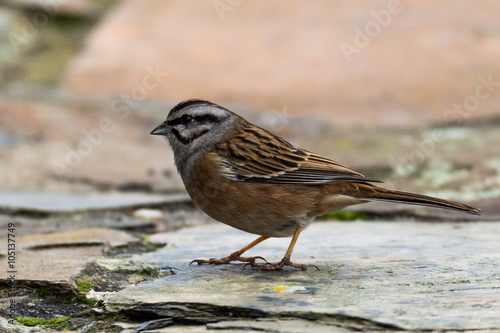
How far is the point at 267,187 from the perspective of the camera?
4.23 meters

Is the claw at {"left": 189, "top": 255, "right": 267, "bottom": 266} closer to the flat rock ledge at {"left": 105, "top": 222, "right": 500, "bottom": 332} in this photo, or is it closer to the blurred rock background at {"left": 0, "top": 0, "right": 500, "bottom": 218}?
the flat rock ledge at {"left": 105, "top": 222, "right": 500, "bottom": 332}

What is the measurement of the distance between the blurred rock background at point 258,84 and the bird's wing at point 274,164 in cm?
122

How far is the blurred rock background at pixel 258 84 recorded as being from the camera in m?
5.87

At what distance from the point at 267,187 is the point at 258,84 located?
3.33 m

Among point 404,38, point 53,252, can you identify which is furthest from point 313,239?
point 404,38

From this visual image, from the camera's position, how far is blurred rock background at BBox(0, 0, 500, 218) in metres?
5.87

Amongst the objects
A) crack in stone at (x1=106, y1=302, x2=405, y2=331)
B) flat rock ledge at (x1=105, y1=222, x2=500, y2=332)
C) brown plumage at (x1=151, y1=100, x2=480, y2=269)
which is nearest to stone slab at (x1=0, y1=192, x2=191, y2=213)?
flat rock ledge at (x1=105, y1=222, x2=500, y2=332)

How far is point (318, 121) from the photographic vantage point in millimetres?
6781

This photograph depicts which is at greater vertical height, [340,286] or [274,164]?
[274,164]

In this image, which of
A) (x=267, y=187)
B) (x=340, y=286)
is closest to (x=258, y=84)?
(x=267, y=187)

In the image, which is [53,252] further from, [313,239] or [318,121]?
[318,121]

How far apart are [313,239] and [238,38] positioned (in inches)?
150

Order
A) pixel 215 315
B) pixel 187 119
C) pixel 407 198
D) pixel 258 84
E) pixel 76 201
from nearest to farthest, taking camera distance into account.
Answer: pixel 215 315
pixel 407 198
pixel 187 119
pixel 76 201
pixel 258 84

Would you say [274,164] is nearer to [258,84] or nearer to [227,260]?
[227,260]
